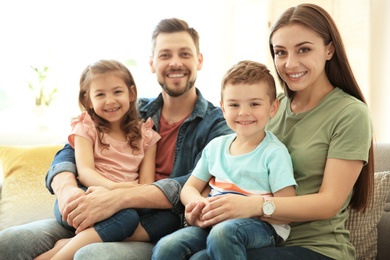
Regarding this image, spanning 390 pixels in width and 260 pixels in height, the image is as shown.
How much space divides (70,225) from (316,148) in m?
0.89

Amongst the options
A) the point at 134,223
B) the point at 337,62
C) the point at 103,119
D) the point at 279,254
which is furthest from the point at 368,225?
the point at 103,119

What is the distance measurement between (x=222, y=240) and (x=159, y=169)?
73cm

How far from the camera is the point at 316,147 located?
5.01 ft

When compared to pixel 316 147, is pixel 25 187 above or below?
below

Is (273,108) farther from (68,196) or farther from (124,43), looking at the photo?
(124,43)

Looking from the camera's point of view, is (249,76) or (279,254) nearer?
(279,254)

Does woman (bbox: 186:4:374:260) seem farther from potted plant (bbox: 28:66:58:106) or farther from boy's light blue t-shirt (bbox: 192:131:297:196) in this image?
potted plant (bbox: 28:66:58:106)

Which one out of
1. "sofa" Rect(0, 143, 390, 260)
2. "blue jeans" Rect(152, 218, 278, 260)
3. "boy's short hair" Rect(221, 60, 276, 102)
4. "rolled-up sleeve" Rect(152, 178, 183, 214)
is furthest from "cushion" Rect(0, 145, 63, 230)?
"boy's short hair" Rect(221, 60, 276, 102)

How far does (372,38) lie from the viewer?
3.60 metres

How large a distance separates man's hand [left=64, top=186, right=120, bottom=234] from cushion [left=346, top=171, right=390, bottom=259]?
2.75 ft

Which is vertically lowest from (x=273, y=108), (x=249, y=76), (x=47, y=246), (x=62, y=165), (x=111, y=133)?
(x=47, y=246)

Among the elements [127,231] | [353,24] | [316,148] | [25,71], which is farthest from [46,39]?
[316,148]

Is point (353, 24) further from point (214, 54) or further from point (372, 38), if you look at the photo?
point (214, 54)

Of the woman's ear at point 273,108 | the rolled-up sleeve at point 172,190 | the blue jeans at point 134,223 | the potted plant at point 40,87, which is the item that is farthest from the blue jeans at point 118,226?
the potted plant at point 40,87
